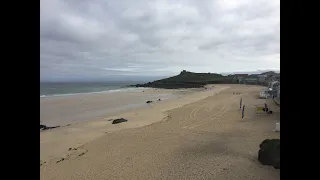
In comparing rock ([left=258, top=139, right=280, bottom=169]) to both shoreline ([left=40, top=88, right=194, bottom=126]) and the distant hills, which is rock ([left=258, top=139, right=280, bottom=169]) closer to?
shoreline ([left=40, top=88, right=194, bottom=126])

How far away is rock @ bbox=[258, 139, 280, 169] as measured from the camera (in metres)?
6.11

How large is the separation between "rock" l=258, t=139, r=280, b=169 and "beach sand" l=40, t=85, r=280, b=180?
18cm

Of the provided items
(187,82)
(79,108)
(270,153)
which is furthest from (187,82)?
(270,153)

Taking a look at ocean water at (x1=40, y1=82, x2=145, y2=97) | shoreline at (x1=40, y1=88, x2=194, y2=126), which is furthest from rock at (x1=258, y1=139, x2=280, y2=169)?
ocean water at (x1=40, y1=82, x2=145, y2=97)

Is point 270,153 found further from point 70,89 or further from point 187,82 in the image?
point 187,82

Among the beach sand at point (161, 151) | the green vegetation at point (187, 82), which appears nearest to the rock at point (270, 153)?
the beach sand at point (161, 151)

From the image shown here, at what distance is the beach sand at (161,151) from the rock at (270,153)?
18 centimetres

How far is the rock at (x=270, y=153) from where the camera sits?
6.11 m
